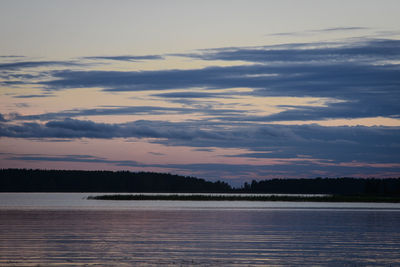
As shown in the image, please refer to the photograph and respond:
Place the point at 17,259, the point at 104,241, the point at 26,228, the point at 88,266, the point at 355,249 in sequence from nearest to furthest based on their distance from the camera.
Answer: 1. the point at 88,266
2. the point at 17,259
3. the point at 355,249
4. the point at 104,241
5. the point at 26,228

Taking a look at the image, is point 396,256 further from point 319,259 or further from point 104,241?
point 104,241

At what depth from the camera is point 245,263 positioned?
32344mm

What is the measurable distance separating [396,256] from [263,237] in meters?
13.1

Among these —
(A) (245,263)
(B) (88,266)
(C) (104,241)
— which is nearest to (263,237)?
(C) (104,241)

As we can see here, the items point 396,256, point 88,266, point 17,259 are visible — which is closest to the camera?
point 88,266

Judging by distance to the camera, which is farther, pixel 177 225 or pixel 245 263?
pixel 177 225

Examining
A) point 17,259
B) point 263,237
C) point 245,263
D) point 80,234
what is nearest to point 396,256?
point 245,263

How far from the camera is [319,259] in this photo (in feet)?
113

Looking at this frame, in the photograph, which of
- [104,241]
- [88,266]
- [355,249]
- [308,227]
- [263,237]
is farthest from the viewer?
[308,227]

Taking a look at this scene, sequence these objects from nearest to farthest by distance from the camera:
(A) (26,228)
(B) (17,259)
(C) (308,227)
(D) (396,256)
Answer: (B) (17,259)
(D) (396,256)
(A) (26,228)
(C) (308,227)

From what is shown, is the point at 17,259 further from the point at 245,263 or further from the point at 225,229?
the point at 225,229

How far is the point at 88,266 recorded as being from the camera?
101ft

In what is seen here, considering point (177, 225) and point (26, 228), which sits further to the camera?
point (177, 225)

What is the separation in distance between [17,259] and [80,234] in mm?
15858
